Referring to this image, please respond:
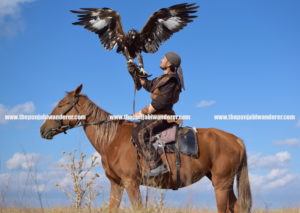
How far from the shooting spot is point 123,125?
660 cm

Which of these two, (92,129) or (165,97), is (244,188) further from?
(92,129)

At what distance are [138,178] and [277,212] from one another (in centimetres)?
478

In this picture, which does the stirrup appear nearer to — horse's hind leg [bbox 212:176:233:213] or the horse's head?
horse's hind leg [bbox 212:176:233:213]

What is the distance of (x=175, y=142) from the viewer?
20.7 feet

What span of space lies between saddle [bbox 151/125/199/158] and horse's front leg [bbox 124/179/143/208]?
77 cm

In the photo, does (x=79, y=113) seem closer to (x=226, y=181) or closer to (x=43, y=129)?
(x=43, y=129)

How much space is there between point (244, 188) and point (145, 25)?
180 inches

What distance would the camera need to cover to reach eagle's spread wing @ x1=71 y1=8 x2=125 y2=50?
348 inches

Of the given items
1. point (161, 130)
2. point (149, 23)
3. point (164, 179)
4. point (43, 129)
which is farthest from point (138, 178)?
point (149, 23)

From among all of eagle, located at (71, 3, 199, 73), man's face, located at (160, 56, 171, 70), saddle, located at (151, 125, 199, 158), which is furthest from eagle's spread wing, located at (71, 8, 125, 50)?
saddle, located at (151, 125, 199, 158)

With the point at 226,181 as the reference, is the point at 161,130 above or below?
above

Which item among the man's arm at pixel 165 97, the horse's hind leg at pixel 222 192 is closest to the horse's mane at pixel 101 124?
the man's arm at pixel 165 97

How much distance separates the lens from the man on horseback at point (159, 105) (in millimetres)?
6020

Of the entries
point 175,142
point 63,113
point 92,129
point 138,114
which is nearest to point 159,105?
point 138,114
